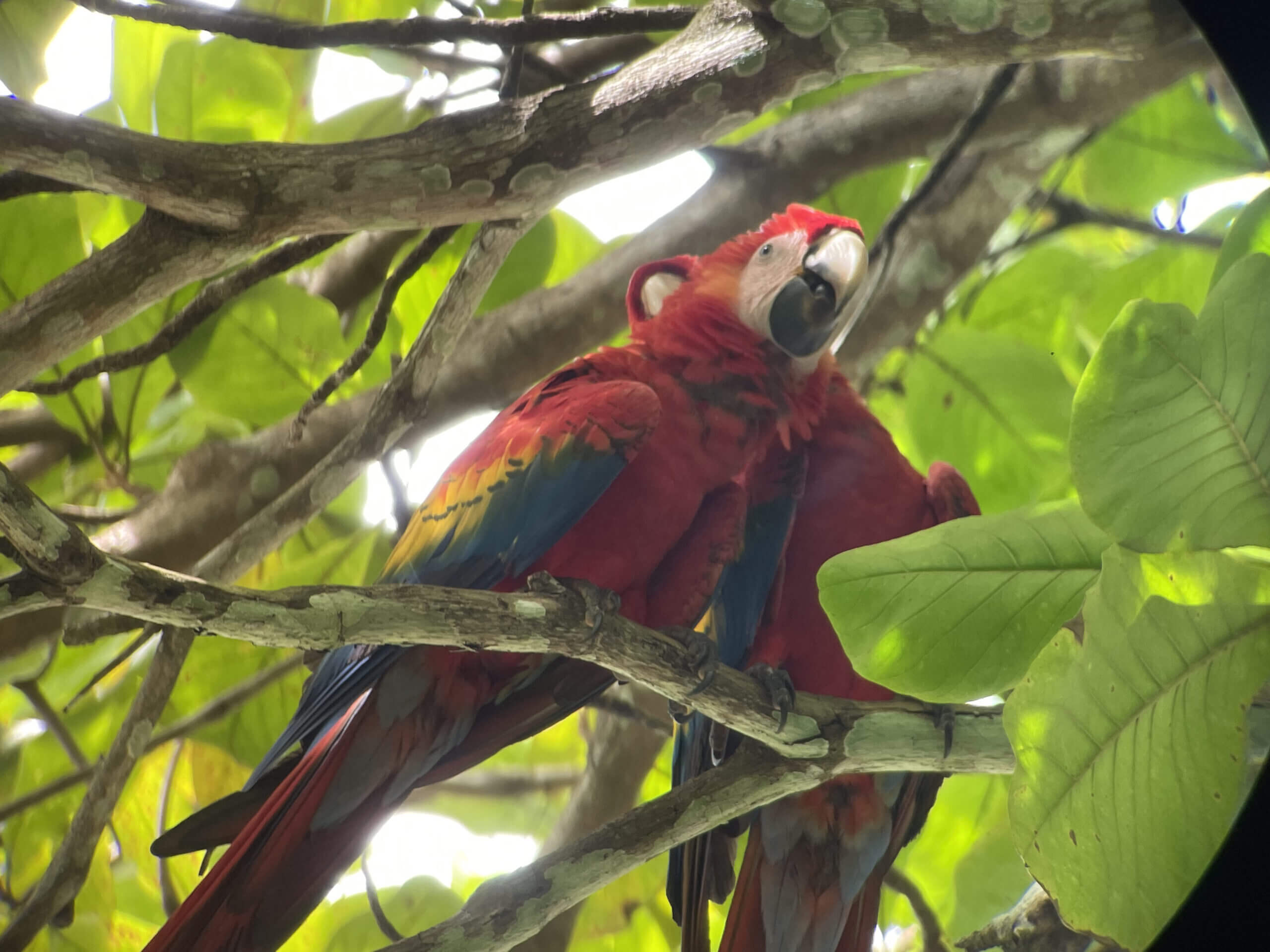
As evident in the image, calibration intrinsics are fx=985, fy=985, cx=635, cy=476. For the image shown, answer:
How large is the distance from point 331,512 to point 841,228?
0.57 meters

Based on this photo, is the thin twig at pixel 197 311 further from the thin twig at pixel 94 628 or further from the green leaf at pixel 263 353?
the thin twig at pixel 94 628

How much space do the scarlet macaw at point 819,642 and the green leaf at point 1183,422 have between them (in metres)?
0.53

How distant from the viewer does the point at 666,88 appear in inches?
→ 26.9

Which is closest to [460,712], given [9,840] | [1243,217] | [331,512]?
[331,512]

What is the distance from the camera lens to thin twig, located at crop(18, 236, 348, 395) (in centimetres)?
82

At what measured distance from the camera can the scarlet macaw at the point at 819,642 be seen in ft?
3.14

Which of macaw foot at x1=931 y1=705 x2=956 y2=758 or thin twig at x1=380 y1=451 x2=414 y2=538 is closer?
macaw foot at x1=931 y1=705 x2=956 y2=758

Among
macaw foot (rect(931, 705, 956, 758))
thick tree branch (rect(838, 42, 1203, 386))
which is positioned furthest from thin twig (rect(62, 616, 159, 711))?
thick tree branch (rect(838, 42, 1203, 386))

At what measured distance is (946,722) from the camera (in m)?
0.69

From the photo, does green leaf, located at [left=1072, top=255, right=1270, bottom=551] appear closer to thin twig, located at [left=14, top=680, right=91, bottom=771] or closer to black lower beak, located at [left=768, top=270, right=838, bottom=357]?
black lower beak, located at [left=768, top=270, right=838, bottom=357]

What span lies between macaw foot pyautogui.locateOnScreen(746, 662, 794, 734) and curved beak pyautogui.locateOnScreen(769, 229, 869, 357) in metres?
0.31

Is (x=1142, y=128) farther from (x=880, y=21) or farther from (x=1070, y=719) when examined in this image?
(x=1070, y=719)

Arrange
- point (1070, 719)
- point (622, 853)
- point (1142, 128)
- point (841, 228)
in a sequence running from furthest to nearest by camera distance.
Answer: point (841, 228) → point (1142, 128) → point (622, 853) → point (1070, 719)

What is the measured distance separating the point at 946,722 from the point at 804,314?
1.42ft
